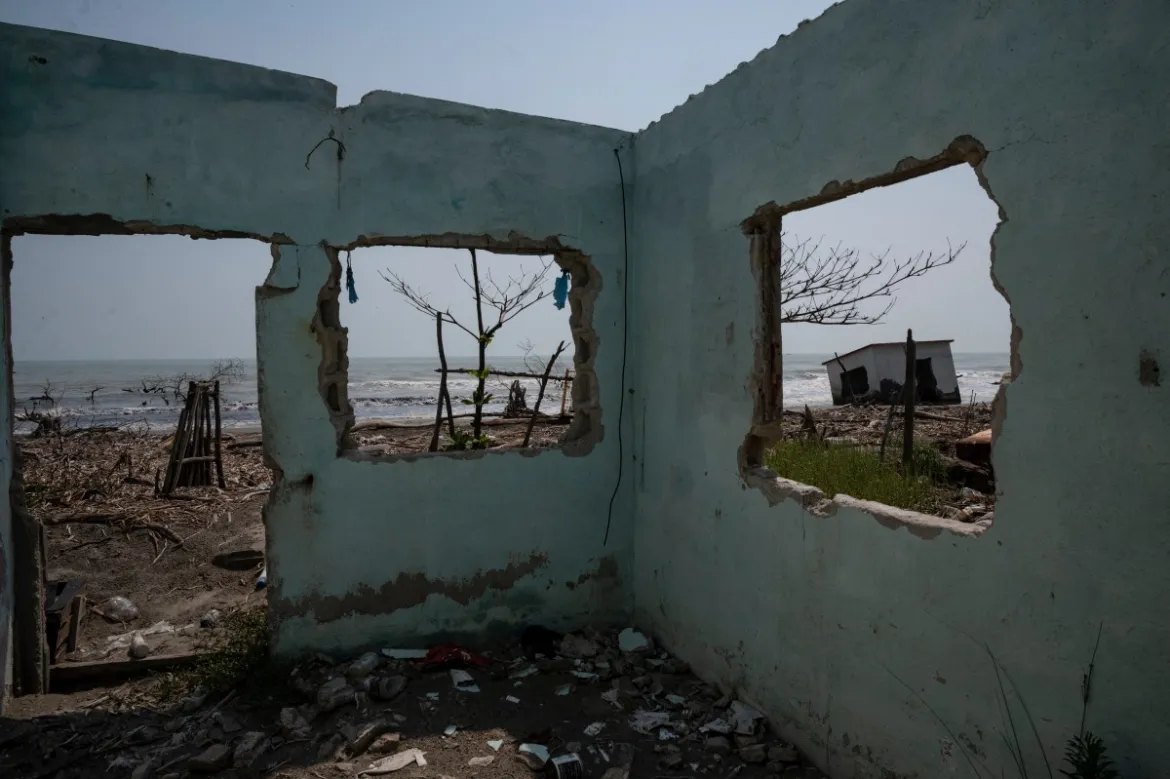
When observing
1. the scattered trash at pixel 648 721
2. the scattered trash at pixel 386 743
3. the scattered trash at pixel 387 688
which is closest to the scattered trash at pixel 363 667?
the scattered trash at pixel 387 688

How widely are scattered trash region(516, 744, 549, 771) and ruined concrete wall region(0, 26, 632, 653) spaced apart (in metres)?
1.18

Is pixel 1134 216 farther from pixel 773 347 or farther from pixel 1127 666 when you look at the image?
pixel 773 347

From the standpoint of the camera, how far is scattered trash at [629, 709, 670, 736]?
147 inches

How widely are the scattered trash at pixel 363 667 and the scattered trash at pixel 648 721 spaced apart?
4.90ft

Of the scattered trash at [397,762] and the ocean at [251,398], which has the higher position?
the ocean at [251,398]

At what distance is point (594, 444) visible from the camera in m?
4.79

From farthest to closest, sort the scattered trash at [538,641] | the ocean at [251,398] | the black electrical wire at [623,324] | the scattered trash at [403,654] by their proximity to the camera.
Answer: the ocean at [251,398]
the black electrical wire at [623,324]
the scattered trash at [538,641]
the scattered trash at [403,654]

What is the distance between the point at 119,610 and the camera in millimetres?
5680

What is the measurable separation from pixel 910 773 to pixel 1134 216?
7.13 ft

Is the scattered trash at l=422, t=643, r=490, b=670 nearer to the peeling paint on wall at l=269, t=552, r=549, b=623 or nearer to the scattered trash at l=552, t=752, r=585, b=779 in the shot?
the peeling paint on wall at l=269, t=552, r=549, b=623

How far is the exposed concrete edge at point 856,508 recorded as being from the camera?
2679 mm

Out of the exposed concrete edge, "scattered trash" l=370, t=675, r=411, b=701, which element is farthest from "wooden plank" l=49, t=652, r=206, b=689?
the exposed concrete edge

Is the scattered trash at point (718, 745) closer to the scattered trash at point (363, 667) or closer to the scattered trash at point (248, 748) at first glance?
the scattered trash at point (363, 667)

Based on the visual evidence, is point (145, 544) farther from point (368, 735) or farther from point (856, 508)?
point (856, 508)
